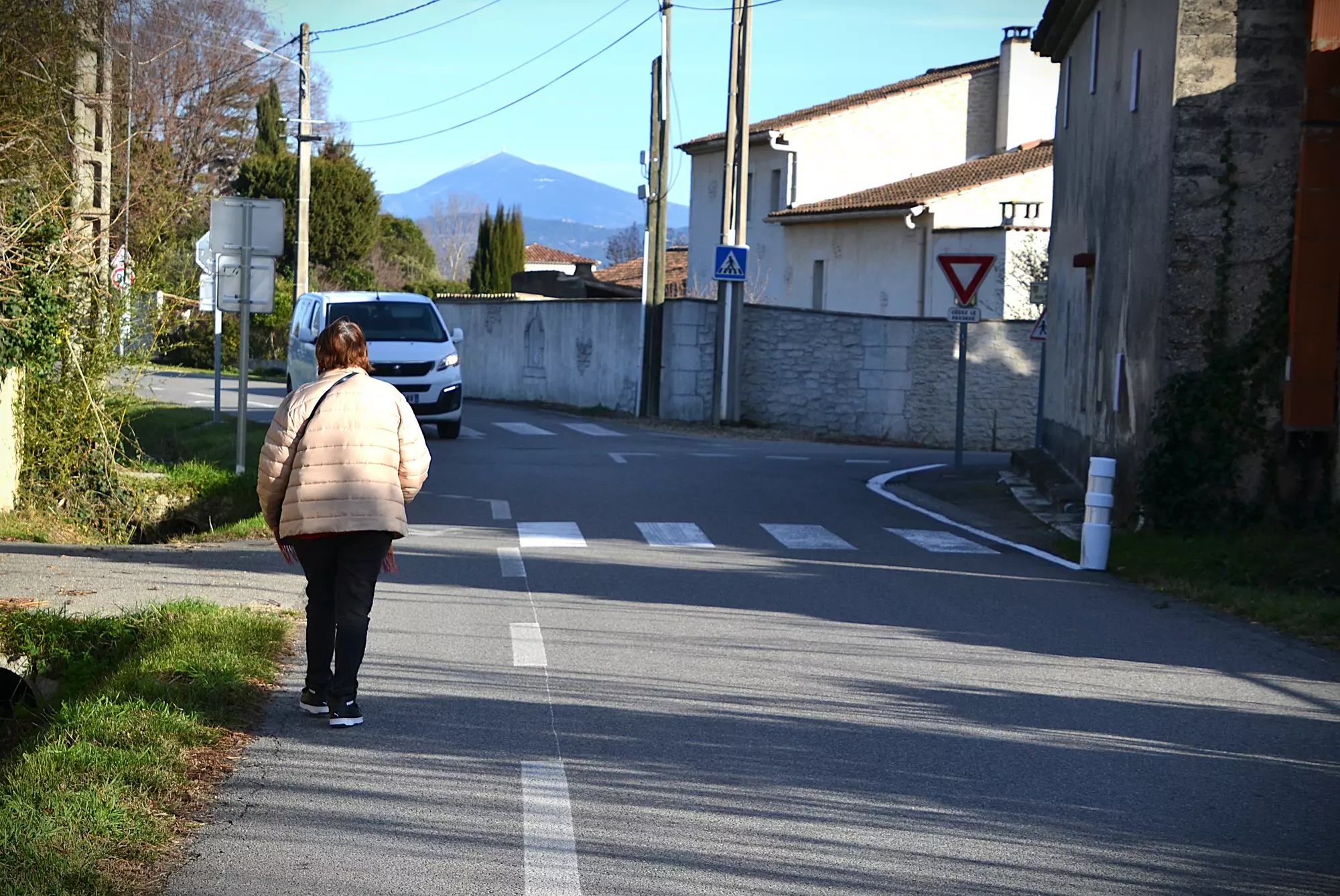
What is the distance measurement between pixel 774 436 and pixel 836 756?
21.0 metres

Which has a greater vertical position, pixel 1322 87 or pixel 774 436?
pixel 1322 87

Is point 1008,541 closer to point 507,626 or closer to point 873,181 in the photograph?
point 507,626

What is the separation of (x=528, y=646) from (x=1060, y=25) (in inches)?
584

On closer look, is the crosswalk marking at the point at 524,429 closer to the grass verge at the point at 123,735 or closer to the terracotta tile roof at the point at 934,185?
the terracotta tile roof at the point at 934,185

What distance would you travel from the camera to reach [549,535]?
42.7 ft

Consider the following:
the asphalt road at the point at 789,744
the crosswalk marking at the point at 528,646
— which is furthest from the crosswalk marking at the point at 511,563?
the crosswalk marking at the point at 528,646

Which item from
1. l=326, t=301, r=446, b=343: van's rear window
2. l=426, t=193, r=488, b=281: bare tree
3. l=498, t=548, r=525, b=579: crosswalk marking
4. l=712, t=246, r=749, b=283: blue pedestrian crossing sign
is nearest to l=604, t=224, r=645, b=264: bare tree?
l=426, t=193, r=488, b=281: bare tree

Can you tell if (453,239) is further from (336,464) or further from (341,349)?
(336,464)

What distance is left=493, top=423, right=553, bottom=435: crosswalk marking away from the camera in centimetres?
2459

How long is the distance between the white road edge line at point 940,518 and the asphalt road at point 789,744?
717 mm

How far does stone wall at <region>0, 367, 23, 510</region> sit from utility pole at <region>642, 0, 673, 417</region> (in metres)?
16.6

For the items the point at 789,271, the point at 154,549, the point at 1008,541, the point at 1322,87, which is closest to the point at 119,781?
the point at 154,549

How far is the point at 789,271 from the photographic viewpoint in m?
44.6

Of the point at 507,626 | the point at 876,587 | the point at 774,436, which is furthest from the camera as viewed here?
the point at 774,436
